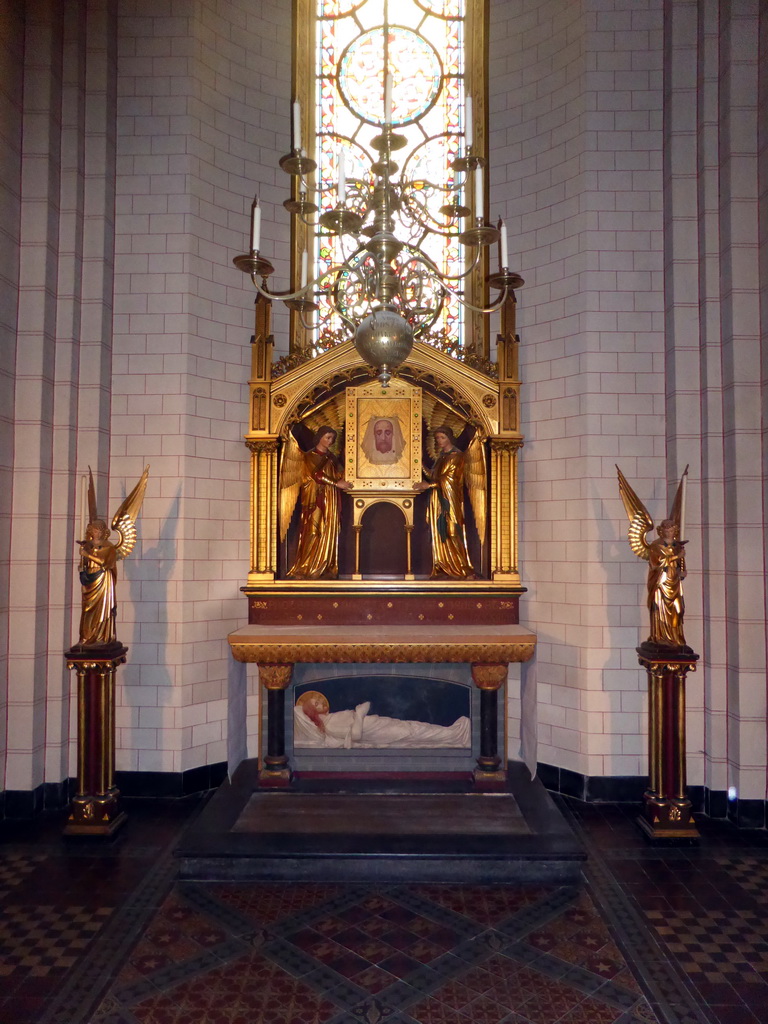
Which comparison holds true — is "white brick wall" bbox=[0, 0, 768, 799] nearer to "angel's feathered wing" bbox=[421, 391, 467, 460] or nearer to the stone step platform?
"angel's feathered wing" bbox=[421, 391, 467, 460]

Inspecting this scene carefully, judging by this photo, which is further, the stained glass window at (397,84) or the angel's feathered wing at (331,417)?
the stained glass window at (397,84)

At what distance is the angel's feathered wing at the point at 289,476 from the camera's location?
6270 millimetres

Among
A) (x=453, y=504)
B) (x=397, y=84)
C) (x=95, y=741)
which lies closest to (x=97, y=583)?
(x=95, y=741)

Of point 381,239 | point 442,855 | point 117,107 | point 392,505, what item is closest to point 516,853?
point 442,855

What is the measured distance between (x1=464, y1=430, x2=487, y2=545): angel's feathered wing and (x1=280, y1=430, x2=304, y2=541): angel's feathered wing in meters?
1.52

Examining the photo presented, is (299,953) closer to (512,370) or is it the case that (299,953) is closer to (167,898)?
(167,898)

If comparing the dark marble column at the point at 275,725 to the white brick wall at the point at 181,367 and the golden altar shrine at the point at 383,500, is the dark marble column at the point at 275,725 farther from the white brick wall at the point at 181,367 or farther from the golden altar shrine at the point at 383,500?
the white brick wall at the point at 181,367

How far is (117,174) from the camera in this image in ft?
21.0

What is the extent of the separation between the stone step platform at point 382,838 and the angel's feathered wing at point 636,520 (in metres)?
2.10

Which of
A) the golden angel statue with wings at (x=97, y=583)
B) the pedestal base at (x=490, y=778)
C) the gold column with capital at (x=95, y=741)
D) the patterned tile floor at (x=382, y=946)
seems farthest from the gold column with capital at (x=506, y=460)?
the gold column with capital at (x=95, y=741)

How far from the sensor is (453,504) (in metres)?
6.27

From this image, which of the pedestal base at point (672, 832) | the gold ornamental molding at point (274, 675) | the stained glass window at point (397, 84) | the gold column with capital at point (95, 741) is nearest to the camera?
the pedestal base at point (672, 832)

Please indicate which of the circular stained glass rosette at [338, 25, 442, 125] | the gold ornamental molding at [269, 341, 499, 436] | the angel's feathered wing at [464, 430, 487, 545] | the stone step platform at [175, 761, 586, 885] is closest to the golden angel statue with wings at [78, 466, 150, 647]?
the stone step platform at [175, 761, 586, 885]

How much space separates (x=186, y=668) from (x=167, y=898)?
6.93 feet
